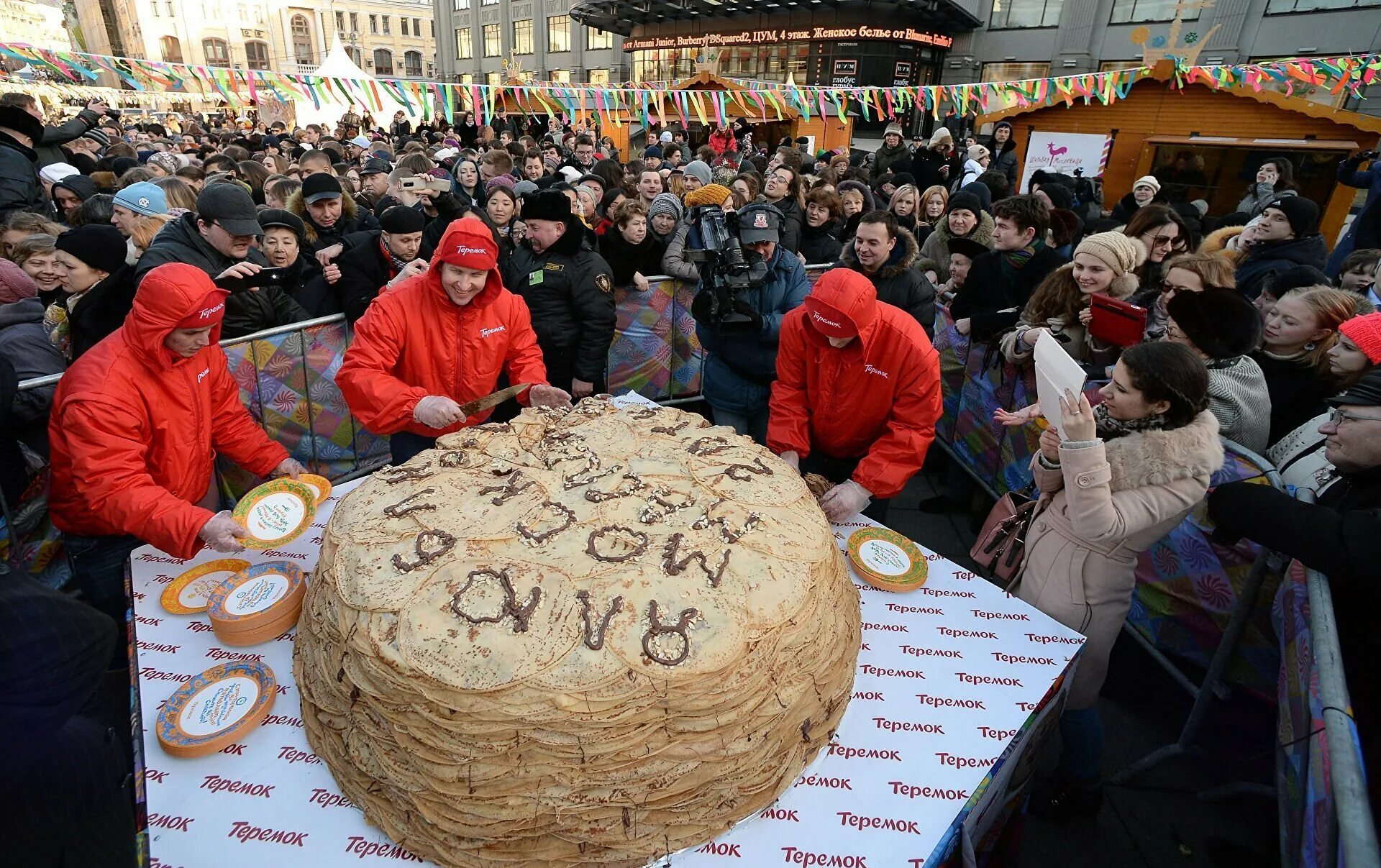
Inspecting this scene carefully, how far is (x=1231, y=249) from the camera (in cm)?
632

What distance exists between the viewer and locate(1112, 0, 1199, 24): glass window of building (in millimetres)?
23797

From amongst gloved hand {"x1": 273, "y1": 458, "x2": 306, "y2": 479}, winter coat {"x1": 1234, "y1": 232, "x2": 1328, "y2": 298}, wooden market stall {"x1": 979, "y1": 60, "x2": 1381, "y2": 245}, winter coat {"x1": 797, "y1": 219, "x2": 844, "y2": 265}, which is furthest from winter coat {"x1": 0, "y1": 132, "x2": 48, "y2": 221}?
wooden market stall {"x1": 979, "y1": 60, "x2": 1381, "y2": 245}

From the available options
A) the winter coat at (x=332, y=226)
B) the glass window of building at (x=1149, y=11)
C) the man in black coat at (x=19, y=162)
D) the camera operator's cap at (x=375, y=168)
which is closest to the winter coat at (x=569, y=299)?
the winter coat at (x=332, y=226)

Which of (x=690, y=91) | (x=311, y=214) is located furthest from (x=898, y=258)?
(x=690, y=91)

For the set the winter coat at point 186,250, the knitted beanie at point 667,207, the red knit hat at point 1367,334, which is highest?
the red knit hat at point 1367,334

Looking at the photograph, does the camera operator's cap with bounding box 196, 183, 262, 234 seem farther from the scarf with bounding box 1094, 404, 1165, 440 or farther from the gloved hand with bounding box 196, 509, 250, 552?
the scarf with bounding box 1094, 404, 1165, 440

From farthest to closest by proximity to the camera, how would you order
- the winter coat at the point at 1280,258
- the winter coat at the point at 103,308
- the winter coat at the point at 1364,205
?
the winter coat at the point at 1364,205 → the winter coat at the point at 1280,258 → the winter coat at the point at 103,308

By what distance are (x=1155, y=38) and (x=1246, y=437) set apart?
29218 millimetres

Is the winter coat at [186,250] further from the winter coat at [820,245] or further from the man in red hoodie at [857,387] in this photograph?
the winter coat at [820,245]

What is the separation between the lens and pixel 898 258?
484 cm

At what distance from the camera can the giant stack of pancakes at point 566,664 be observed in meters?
1.76

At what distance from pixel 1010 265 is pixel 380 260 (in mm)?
4637

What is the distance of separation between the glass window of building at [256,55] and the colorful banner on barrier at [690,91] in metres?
62.7

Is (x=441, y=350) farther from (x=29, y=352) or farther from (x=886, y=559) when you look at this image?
(x=886, y=559)
